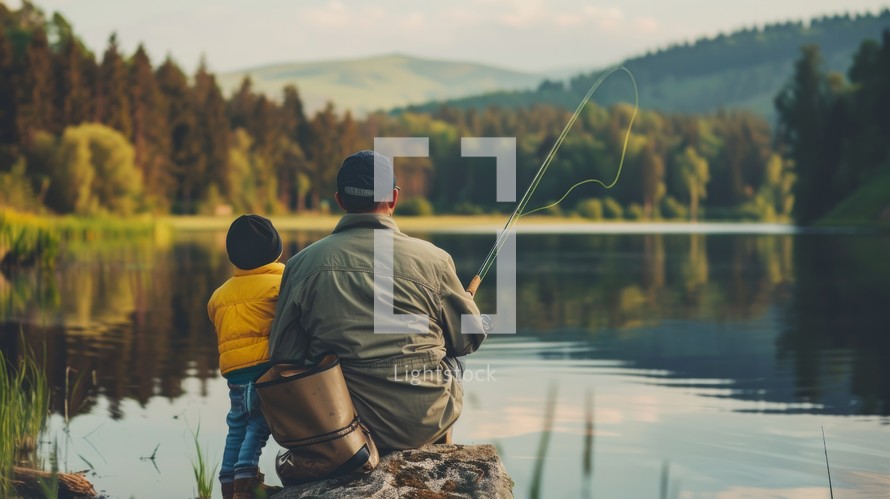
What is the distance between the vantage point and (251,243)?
478cm

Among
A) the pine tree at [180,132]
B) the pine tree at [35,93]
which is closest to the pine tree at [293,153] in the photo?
the pine tree at [180,132]

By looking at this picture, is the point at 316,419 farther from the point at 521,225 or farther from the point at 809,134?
the point at 521,225

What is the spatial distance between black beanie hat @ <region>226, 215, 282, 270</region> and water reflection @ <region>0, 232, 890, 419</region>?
3.22 meters

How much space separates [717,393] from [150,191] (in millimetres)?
70777

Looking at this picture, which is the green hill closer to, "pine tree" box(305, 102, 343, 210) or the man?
"pine tree" box(305, 102, 343, 210)

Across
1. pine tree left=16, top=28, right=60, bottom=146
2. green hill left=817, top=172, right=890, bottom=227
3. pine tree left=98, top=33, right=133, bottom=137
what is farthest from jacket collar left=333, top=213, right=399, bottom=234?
pine tree left=98, top=33, right=133, bottom=137

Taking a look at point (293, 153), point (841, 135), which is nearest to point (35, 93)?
point (293, 153)

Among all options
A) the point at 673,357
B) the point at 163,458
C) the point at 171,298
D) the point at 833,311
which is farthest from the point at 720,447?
the point at 171,298

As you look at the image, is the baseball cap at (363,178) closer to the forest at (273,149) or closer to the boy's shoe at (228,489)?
the boy's shoe at (228,489)

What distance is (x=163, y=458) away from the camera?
670cm

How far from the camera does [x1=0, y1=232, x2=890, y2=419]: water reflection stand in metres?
9.99

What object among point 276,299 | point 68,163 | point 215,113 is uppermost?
point 215,113

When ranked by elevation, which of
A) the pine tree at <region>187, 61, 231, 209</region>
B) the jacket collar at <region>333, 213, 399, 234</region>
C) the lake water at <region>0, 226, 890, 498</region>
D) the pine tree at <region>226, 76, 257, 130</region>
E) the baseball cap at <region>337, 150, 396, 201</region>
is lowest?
the lake water at <region>0, 226, 890, 498</region>

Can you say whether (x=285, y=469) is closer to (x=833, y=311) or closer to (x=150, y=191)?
(x=833, y=311)
